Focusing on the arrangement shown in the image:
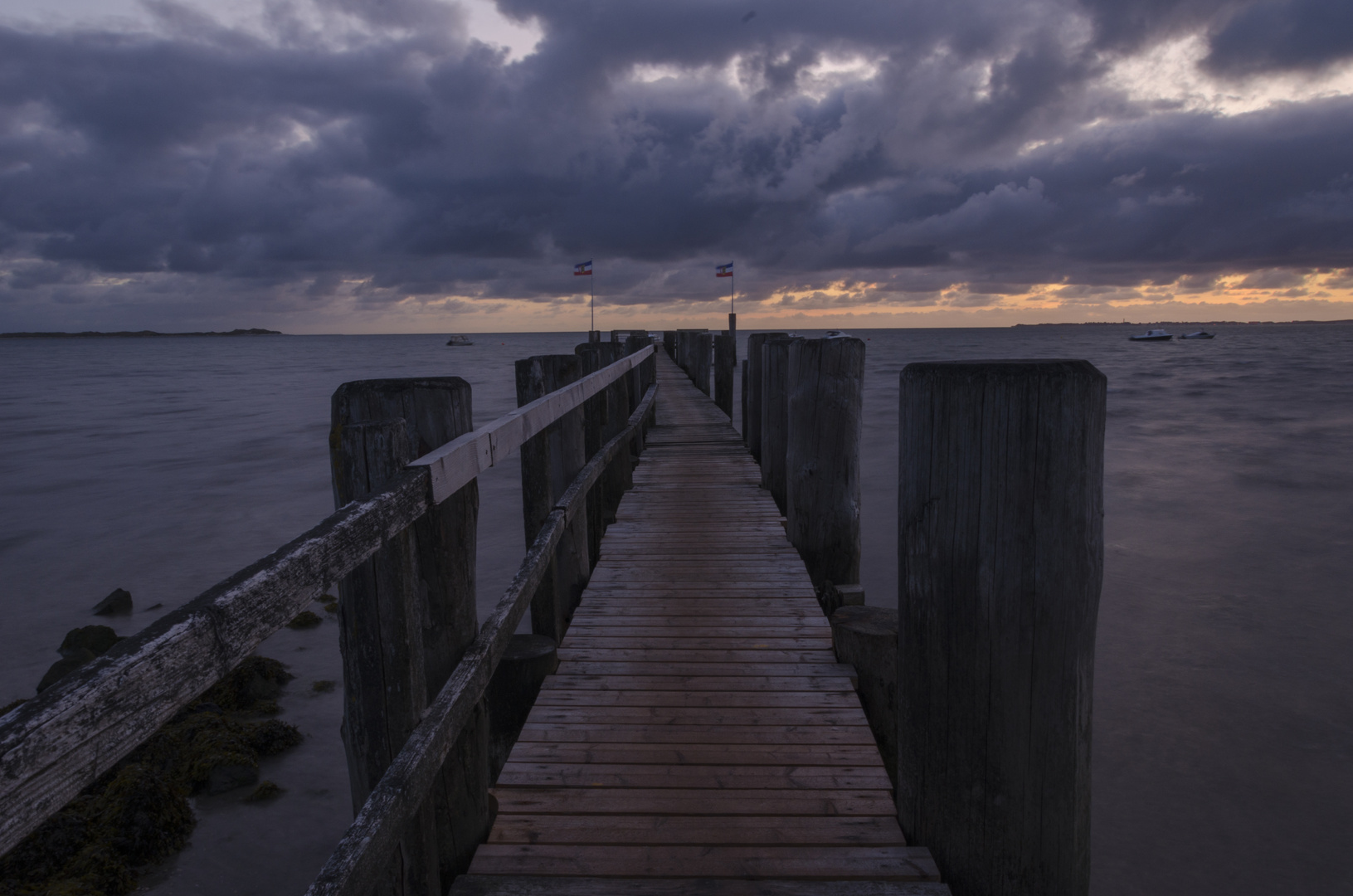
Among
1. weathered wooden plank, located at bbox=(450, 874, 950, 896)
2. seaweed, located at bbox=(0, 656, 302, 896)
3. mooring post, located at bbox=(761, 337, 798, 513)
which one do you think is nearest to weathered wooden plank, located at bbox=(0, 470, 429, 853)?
weathered wooden plank, located at bbox=(450, 874, 950, 896)

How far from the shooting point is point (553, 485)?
15.0 ft

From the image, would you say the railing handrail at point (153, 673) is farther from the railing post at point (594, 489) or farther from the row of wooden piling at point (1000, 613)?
the railing post at point (594, 489)

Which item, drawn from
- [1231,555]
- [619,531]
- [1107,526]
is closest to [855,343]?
[619,531]

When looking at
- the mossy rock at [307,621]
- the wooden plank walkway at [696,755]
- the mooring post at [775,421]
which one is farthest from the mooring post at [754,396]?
the mossy rock at [307,621]

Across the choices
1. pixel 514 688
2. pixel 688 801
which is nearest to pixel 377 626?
pixel 688 801

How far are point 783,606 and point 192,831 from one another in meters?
3.50

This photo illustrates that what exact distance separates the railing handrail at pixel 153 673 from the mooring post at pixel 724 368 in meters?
12.6

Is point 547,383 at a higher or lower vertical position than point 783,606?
higher

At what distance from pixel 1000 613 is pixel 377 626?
1.48m

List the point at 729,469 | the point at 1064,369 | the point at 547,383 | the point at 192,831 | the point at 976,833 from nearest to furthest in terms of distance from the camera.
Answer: the point at 1064,369
the point at 976,833
the point at 192,831
the point at 547,383
the point at 729,469

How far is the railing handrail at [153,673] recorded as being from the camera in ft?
2.35

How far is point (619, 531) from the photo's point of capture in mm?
6012

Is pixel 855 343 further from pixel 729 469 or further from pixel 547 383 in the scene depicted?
pixel 729 469

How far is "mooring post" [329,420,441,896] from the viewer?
5.56ft
